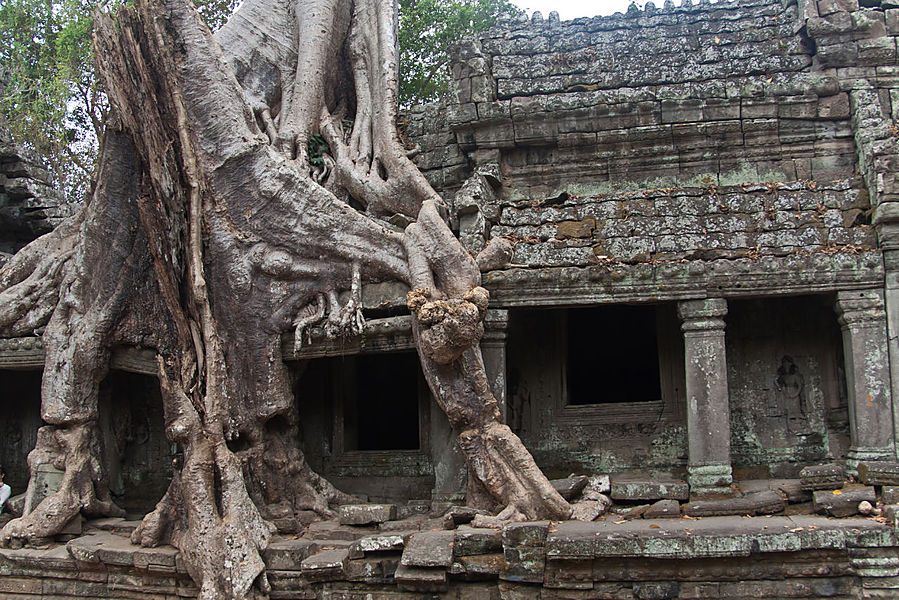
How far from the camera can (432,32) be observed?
16.2 meters

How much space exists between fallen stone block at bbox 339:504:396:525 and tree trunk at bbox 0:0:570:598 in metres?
0.59

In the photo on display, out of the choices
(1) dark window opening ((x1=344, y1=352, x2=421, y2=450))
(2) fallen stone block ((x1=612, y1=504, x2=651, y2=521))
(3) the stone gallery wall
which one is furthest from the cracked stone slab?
(1) dark window opening ((x1=344, y1=352, x2=421, y2=450))

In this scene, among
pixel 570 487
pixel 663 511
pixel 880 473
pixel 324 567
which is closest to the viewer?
pixel 324 567

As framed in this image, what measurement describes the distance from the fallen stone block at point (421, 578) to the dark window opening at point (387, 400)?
128 inches

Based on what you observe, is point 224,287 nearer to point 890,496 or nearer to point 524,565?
point 524,565

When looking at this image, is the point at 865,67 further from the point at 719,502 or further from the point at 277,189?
the point at 277,189

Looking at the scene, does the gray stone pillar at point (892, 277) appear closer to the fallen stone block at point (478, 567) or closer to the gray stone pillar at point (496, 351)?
the gray stone pillar at point (496, 351)

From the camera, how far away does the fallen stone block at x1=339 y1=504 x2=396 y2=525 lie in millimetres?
6781

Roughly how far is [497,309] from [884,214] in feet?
10.7

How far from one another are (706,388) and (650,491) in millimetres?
988

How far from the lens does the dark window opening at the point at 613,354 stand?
371 inches

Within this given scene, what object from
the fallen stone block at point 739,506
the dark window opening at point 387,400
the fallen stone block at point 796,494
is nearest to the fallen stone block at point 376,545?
the fallen stone block at point 739,506

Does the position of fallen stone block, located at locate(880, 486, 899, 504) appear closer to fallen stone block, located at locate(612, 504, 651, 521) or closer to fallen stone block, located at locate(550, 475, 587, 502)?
fallen stone block, located at locate(612, 504, 651, 521)

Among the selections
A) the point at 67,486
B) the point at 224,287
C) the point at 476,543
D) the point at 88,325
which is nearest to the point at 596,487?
the point at 476,543
